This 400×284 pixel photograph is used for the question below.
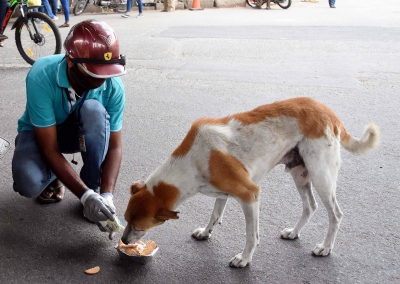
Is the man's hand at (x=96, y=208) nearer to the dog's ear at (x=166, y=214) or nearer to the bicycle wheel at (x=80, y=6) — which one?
the dog's ear at (x=166, y=214)

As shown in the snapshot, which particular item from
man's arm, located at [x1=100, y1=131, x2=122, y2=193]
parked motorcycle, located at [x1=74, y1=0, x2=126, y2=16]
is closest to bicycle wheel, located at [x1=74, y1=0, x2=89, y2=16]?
parked motorcycle, located at [x1=74, y1=0, x2=126, y2=16]

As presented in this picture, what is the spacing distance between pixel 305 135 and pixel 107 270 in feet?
5.19

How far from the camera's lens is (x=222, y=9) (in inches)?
597

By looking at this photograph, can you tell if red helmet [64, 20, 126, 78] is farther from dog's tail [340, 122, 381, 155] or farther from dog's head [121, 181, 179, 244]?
dog's tail [340, 122, 381, 155]

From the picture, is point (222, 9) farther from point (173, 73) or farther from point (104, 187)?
point (104, 187)

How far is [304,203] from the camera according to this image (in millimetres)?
3307

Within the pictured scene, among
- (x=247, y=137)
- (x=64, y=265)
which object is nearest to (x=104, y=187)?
(x=64, y=265)

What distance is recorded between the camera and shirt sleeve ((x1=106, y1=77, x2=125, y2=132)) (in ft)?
11.4

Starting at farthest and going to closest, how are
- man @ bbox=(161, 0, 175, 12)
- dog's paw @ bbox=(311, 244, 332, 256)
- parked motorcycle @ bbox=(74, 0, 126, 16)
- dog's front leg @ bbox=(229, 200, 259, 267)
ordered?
man @ bbox=(161, 0, 175, 12) → parked motorcycle @ bbox=(74, 0, 126, 16) → dog's paw @ bbox=(311, 244, 332, 256) → dog's front leg @ bbox=(229, 200, 259, 267)

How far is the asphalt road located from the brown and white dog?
0.25 m

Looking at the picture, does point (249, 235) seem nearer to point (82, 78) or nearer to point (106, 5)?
point (82, 78)

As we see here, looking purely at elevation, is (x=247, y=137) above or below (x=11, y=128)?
above

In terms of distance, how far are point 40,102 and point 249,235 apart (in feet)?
5.51

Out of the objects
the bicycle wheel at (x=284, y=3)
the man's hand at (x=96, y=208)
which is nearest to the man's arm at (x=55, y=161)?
the man's hand at (x=96, y=208)
